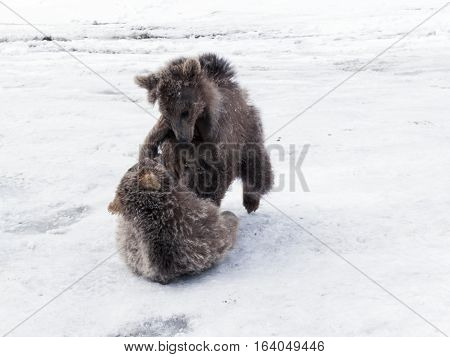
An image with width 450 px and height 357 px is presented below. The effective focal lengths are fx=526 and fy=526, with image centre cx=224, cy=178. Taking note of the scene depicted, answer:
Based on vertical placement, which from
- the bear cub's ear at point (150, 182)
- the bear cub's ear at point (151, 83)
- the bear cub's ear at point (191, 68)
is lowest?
the bear cub's ear at point (150, 182)

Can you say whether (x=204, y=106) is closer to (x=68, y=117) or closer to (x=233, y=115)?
(x=233, y=115)

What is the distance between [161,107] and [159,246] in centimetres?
138

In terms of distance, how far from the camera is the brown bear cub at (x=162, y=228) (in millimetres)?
4133

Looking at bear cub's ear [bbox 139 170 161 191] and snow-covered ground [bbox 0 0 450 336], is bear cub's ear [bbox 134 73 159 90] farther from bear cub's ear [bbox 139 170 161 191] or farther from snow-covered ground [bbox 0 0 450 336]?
snow-covered ground [bbox 0 0 450 336]

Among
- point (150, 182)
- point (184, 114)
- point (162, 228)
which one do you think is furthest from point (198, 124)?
point (162, 228)

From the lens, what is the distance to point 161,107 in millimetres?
4836

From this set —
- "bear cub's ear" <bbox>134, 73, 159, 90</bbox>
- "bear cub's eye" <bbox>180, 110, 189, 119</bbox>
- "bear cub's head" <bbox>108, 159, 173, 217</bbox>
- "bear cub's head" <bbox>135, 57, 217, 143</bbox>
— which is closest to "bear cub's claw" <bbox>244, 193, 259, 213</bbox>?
"bear cub's head" <bbox>135, 57, 217, 143</bbox>

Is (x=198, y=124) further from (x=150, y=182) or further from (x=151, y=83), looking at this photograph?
(x=150, y=182)

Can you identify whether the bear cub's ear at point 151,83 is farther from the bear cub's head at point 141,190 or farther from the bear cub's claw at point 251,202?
the bear cub's claw at point 251,202

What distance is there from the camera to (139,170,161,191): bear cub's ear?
419 cm

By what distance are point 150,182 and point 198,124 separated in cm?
102

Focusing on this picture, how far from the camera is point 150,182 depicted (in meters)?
4.19

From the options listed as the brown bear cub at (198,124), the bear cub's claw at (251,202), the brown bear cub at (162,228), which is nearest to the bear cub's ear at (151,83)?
the brown bear cub at (198,124)

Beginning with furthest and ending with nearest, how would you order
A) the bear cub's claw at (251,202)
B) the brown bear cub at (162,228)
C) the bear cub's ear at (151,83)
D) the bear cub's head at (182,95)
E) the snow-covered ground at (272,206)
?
the bear cub's claw at (251,202) → the bear cub's ear at (151,83) → the bear cub's head at (182,95) → the brown bear cub at (162,228) → the snow-covered ground at (272,206)
